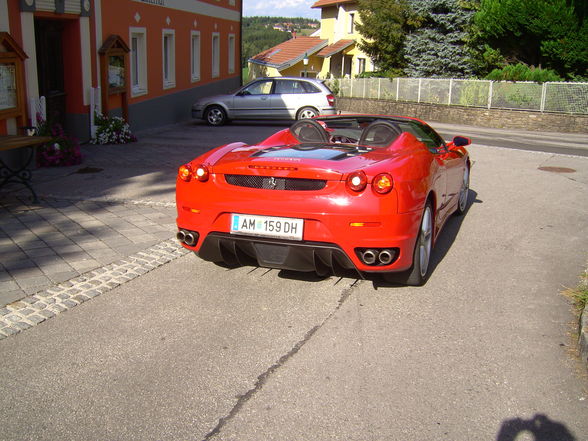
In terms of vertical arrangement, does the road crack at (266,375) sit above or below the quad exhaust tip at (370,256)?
below

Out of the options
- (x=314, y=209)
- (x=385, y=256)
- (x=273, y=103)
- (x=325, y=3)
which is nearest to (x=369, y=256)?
(x=385, y=256)

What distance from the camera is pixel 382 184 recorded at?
4824 mm

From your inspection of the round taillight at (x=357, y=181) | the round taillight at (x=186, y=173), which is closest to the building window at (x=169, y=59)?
the round taillight at (x=186, y=173)

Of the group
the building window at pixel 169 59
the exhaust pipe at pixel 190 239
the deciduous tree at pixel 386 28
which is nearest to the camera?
the exhaust pipe at pixel 190 239

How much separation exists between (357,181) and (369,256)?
58cm

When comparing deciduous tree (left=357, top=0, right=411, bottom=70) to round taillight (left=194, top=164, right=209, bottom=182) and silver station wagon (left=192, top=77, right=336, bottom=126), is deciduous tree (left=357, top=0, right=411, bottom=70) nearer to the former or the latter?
silver station wagon (left=192, top=77, right=336, bottom=126)

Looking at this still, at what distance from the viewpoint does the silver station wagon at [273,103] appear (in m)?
20.8

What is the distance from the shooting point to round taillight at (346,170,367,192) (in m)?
4.80

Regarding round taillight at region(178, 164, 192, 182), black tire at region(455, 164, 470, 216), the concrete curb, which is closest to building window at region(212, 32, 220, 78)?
black tire at region(455, 164, 470, 216)

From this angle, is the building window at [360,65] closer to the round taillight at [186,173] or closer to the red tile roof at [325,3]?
the red tile roof at [325,3]

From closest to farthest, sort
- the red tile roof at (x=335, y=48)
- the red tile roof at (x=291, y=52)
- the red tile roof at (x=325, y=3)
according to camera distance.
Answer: the red tile roof at (x=335, y=48) → the red tile roof at (x=325, y=3) → the red tile roof at (x=291, y=52)

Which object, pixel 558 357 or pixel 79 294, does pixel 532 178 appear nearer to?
pixel 558 357

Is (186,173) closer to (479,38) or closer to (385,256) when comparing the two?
(385,256)

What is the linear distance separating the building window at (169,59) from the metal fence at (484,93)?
1184 cm
